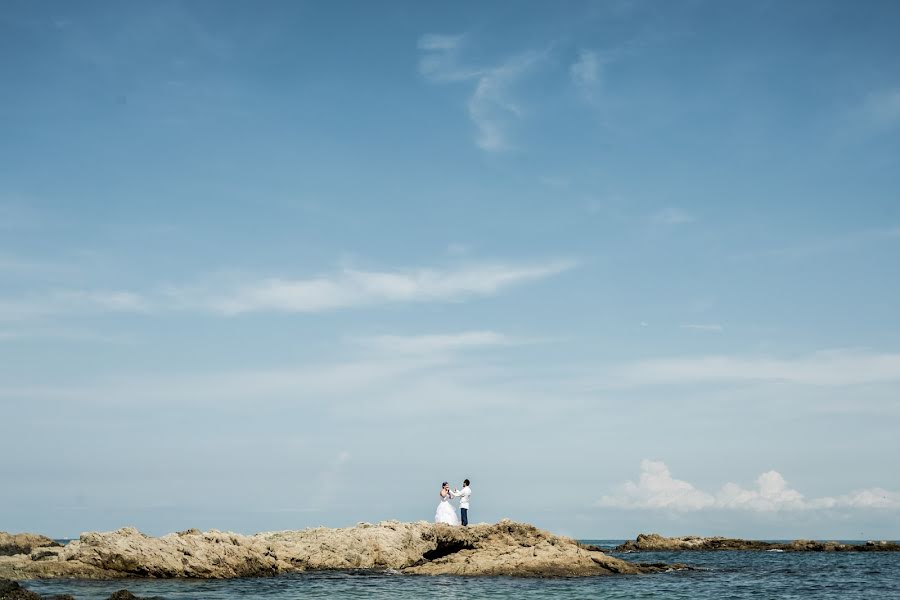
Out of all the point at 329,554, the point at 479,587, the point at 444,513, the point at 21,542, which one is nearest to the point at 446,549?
the point at 444,513

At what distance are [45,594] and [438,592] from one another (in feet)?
42.3

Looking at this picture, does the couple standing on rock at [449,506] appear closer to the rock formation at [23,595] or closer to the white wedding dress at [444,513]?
the white wedding dress at [444,513]

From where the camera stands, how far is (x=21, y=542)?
167 ft

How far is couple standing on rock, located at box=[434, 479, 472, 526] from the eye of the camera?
38.8 metres

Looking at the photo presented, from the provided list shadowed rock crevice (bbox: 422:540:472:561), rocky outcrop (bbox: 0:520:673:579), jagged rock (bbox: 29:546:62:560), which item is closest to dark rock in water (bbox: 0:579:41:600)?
rocky outcrop (bbox: 0:520:673:579)

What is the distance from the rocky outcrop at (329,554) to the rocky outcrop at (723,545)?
4410 centimetres

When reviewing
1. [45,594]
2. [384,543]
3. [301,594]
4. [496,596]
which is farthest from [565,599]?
[45,594]

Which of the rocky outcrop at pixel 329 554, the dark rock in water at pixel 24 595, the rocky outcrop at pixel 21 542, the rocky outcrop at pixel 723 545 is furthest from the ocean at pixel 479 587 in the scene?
the rocky outcrop at pixel 723 545

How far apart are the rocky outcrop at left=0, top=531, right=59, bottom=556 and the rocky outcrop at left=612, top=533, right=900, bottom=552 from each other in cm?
5503

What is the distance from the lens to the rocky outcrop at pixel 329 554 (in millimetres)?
31734

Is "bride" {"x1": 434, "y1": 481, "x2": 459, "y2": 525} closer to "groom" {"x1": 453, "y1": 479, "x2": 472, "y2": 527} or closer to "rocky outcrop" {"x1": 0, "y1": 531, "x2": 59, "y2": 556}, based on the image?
"groom" {"x1": 453, "y1": 479, "x2": 472, "y2": 527}

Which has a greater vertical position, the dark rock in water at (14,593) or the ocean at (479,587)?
the dark rock in water at (14,593)

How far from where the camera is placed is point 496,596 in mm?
27016

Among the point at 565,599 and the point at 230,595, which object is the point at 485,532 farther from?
the point at 230,595
